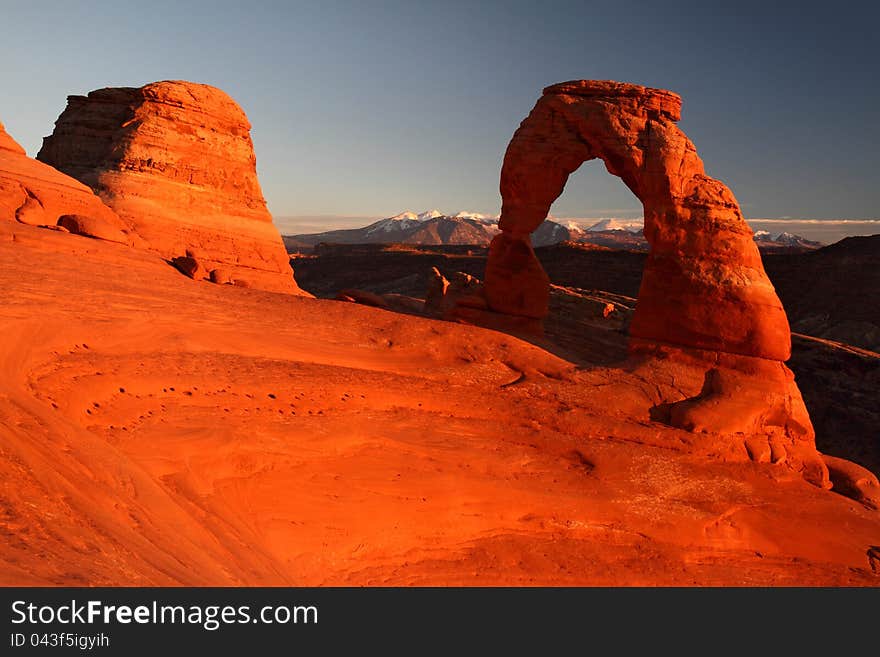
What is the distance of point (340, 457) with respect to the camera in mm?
7777

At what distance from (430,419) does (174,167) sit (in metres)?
13.8

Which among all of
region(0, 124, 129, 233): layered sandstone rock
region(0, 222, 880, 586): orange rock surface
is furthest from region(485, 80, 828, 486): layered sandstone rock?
region(0, 124, 129, 233): layered sandstone rock

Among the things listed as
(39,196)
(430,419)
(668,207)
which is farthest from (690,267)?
(39,196)

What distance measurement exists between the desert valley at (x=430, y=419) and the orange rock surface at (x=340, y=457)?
32 millimetres

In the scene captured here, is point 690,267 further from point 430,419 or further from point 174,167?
point 174,167

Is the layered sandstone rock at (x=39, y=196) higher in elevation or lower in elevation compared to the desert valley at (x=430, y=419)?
higher

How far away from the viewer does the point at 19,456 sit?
489 cm

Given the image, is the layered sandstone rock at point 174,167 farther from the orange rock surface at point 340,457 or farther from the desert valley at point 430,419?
the orange rock surface at point 340,457

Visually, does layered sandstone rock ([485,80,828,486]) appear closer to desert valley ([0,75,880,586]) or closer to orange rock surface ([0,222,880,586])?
desert valley ([0,75,880,586])

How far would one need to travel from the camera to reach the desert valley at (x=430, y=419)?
223 inches

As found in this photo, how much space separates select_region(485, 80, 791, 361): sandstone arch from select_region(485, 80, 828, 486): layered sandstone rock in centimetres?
2

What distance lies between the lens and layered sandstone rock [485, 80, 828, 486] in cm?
1130

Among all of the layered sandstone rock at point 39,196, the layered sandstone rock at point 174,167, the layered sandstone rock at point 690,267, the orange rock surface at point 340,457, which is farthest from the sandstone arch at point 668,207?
the layered sandstone rock at point 39,196
